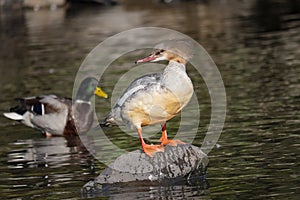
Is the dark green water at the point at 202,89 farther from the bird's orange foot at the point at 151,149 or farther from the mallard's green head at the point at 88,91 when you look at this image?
the mallard's green head at the point at 88,91

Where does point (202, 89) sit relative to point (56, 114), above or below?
below

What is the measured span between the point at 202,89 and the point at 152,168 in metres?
7.45

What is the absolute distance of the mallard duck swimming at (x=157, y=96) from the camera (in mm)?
10211

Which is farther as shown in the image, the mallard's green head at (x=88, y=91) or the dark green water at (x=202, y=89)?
the mallard's green head at (x=88, y=91)

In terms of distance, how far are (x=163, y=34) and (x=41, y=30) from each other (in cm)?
583

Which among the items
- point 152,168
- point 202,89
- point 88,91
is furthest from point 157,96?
point 202,89

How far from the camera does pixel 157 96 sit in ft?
33.7

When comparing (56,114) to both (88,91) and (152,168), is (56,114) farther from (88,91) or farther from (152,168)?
(152,168)

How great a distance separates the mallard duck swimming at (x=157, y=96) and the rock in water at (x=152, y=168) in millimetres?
127

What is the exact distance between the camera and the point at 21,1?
42.1 m

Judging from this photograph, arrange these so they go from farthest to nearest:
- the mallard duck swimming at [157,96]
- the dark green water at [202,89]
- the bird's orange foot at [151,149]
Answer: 1. the dark green water at [202,89]
2. the bird's orange foot at [151,149]
3. the mallard duck swimming at [157,96]

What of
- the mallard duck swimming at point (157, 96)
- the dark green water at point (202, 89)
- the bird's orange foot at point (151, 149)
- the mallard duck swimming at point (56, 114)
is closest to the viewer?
the mallard duck swimming at point (157, 96)

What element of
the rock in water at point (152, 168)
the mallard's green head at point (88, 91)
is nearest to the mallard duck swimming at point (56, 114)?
the mallard's green head at point (88, 91)

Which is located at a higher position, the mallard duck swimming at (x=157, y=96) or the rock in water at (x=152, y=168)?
the mallard duck swimming at (x=157, y=96)
